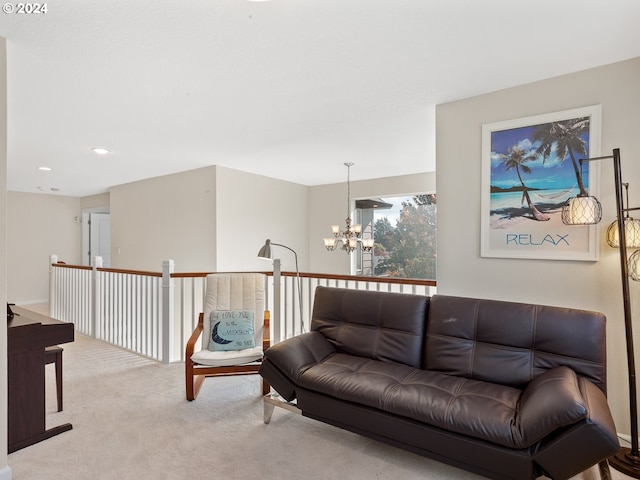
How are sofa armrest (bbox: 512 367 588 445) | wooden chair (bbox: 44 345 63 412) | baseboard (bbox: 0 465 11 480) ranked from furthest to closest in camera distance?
wooden chair (bbox: 44 345 63 412), baseboard (bbox: 0 465 11 480), sofa armrest (bbox: 512 367 588 445)

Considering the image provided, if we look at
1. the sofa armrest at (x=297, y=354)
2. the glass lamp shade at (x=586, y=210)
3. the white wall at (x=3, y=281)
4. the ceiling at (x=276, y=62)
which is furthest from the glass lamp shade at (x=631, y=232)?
the white wall at (x=3, y=281)

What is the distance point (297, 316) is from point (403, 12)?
3.14 m

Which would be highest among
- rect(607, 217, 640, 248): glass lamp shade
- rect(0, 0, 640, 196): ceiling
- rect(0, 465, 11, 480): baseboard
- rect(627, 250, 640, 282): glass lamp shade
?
rect(0, 0, 640, 196): ceiling

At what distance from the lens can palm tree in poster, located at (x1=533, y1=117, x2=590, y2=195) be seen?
2.37 m

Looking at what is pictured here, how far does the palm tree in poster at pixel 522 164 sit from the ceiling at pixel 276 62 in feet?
1.64

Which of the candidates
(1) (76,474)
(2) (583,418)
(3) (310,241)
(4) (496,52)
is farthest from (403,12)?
(3) (310,241)

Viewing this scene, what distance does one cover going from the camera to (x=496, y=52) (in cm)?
215

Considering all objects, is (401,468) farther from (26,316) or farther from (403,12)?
(26,316)

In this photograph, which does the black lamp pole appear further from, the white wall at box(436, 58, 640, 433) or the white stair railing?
the white stair railing

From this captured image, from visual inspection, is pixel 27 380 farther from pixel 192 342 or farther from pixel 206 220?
pixel 206 220

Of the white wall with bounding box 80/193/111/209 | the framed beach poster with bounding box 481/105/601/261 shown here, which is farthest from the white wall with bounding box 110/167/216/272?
the framed beach poster with bounding box 481/105/601/261

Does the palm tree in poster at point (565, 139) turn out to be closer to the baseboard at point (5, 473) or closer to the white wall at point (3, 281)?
the white wall at point (3, 281)

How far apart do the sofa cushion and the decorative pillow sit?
0.94m

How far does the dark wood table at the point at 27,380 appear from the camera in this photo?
2.23 m
